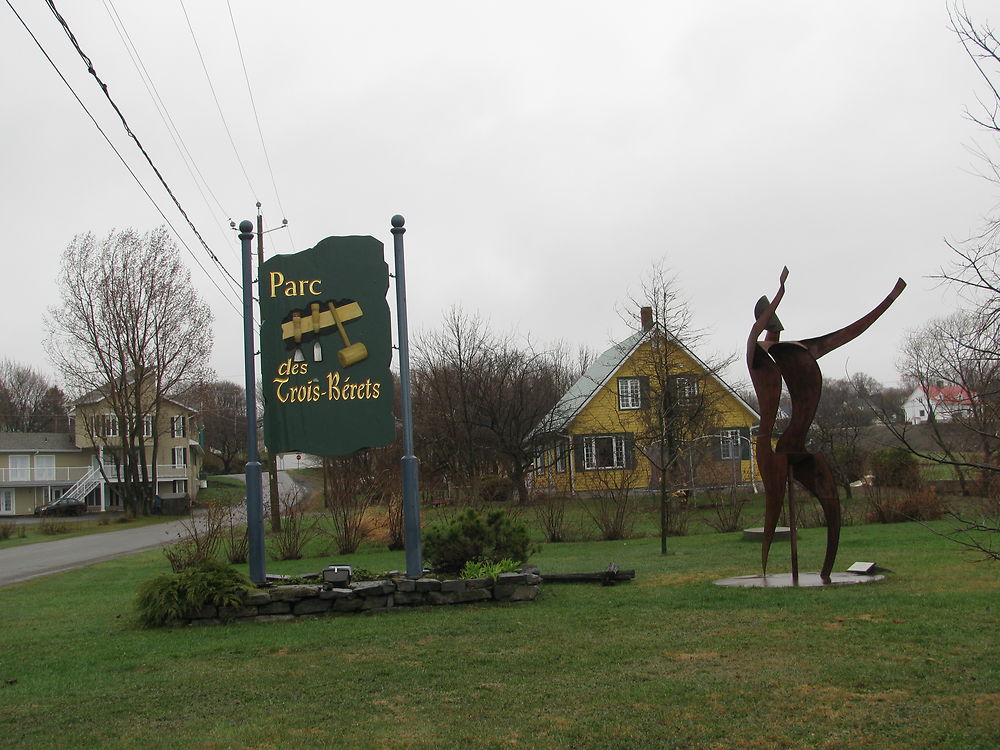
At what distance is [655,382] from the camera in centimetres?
3319

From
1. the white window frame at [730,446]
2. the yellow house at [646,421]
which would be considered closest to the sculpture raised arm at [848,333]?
the yellow house at [646,421]

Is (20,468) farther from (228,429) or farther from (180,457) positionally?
(228,429)

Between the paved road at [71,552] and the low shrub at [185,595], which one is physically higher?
the low shrub at [185,595]

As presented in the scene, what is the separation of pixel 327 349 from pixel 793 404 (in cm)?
571

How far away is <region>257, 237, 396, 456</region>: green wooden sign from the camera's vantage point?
1064 centimetres

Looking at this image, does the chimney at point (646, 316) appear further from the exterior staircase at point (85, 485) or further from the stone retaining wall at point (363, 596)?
the exterior staircase at point (85, 485)

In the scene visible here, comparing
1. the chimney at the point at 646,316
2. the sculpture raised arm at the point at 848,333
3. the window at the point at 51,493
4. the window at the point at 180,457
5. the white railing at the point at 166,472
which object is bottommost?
the window at the point at 51,493

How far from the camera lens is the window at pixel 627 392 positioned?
39156 millimetres

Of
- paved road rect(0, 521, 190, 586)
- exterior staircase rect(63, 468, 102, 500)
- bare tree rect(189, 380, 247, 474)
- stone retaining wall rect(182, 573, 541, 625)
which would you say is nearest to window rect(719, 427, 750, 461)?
paved road rect(0, 521, 190, 586)

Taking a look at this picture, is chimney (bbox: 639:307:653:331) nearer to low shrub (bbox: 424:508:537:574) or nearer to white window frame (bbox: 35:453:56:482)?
low shrub (bbox: 424:508:537:574)

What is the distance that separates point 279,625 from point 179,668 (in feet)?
6.79

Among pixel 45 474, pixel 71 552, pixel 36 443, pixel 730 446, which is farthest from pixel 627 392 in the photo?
pixel 36 443

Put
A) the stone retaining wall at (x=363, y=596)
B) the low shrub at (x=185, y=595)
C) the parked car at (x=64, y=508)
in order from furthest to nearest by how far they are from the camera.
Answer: the parked car at (x=64, y=508) < the stone retaining wall at (x=363, y=596) < the low shrub at (x=185, y=595)

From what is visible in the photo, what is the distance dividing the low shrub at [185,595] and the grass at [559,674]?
350 millimetres
